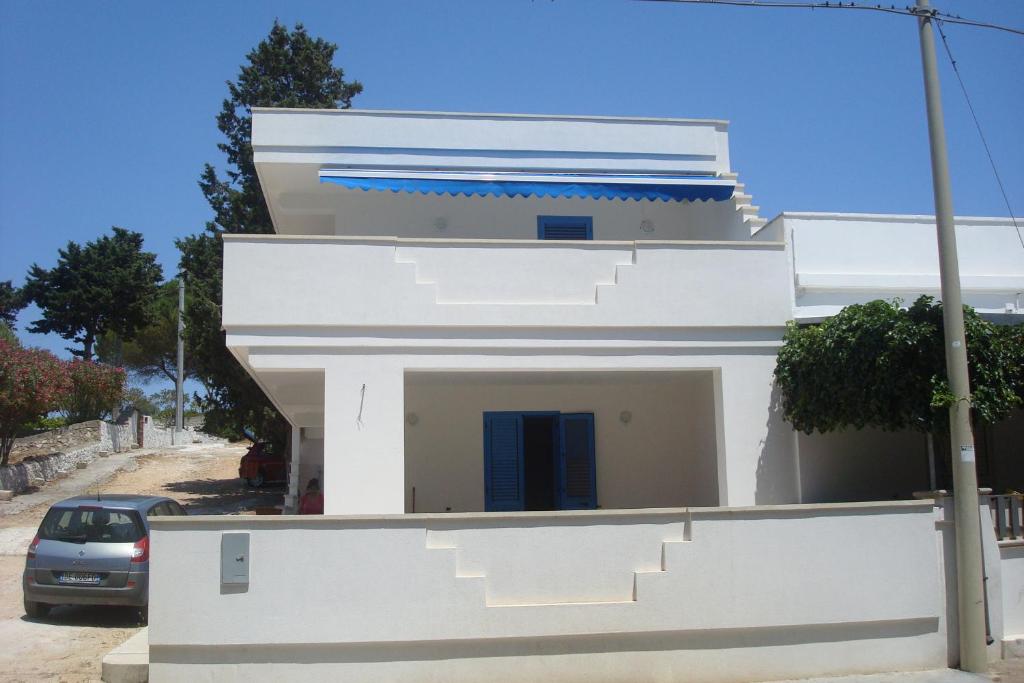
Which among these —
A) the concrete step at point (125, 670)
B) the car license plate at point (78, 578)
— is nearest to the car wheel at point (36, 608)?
the car license plate at point (78, 578)

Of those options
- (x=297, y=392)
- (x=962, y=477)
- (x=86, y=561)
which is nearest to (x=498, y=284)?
(x=297, y=392)

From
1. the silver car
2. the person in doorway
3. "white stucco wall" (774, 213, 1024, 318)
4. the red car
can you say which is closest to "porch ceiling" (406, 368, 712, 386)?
"white stucco wall" (774, 213, 1024, 318)

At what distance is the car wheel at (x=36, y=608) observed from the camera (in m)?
12.8

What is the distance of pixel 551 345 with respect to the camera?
12.8 m

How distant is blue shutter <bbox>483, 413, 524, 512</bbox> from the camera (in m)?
A: 15.6

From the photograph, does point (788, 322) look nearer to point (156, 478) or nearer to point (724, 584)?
point (724, 584)

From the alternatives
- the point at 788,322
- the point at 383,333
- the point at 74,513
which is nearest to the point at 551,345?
the point at 383,333

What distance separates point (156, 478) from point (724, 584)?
29.6m

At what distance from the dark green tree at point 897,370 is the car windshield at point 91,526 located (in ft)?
31.9

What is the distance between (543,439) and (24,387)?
16.6 metres

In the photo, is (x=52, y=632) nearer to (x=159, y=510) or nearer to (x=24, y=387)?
(x=159, y=510)

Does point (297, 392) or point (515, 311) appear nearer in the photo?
point (515, 311)

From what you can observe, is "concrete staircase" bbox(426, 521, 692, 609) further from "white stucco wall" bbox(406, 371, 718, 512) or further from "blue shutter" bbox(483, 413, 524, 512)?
"blue shutter" bbox(483, 413, 524, 512)

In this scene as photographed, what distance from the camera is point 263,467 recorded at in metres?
33.3
